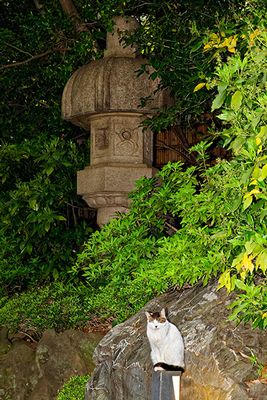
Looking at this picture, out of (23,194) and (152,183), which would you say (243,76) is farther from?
(23,194)

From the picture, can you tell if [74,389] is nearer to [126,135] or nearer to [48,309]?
[48,309]

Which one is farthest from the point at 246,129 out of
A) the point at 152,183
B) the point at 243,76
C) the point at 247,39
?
the point at 152,183

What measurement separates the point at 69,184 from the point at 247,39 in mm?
5191

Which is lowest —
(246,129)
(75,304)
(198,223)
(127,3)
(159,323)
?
(75,304)

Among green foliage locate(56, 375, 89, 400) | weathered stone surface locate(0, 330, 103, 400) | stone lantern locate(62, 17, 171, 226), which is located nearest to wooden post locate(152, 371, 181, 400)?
green foliage locate(56, 375, 89, 400)

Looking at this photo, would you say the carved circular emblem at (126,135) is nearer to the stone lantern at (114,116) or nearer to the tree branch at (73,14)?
the stone lantern at (114,116)

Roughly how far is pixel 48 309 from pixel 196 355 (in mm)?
3639

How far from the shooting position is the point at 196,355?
20.2ft

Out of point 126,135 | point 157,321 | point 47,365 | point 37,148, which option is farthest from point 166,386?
point 37,148

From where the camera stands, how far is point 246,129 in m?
5.25

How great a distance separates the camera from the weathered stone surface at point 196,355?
587 cm

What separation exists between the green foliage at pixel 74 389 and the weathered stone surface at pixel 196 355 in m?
0.98

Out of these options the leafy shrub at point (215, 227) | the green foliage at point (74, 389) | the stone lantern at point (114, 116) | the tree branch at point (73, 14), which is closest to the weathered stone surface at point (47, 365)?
the green foliage at point (74, 389)

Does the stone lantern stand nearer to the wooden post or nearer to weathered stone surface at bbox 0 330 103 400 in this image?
weathered stone surface at bbox 0 330 103 400
